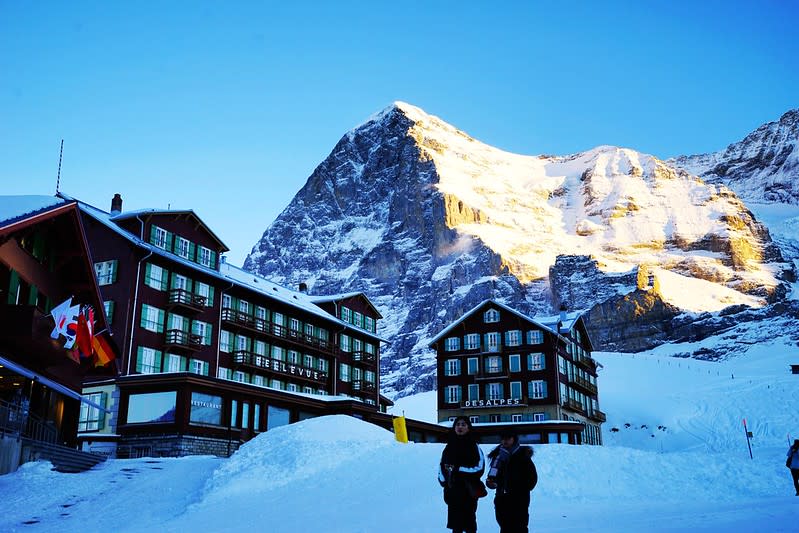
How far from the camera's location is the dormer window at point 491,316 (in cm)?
7675

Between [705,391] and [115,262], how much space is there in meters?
74.3

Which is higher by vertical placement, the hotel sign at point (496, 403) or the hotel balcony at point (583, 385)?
the hotel balcony at point (583, 385)

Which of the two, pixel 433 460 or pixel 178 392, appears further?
pixel 178 392

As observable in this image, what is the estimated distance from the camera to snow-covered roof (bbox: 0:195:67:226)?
23197 millimetres

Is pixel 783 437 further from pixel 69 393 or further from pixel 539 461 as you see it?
pixel 69 393

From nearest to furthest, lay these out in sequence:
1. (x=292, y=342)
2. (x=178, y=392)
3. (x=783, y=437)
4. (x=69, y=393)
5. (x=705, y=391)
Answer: (x=69, y=393)
(x=178, y=392)
(x=292, y=342)
(x=783, y=437)
(x=705, y=391)

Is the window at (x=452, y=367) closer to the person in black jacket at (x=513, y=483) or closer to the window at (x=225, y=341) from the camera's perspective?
the window at (x=225, y=341)

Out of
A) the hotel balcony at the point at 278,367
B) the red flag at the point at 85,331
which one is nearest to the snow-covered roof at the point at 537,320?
the hotel balcony at the point at 278,367

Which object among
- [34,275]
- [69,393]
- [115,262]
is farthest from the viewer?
[115,262]

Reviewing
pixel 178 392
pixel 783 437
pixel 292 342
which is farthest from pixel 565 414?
pixel 178 392

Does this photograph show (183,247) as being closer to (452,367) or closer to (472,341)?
(472,341)

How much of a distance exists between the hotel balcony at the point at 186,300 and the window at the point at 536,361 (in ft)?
106

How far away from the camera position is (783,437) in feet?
235

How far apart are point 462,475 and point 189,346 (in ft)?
129
